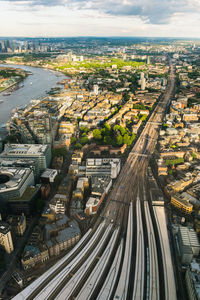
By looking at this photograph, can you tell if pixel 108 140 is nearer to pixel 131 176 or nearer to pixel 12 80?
pixel 131 176

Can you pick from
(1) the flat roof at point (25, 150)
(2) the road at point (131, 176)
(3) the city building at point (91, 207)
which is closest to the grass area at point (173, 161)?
(2) the road at point (131, 176)

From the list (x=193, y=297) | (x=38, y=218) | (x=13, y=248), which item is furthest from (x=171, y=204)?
(x=13, y=248)

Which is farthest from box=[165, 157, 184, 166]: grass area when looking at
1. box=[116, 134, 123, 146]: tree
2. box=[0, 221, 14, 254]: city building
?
box=[0, 221, 14, 254]: city building

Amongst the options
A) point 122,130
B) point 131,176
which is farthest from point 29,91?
point 131,176

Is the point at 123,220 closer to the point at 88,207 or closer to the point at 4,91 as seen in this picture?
the point at 88,207

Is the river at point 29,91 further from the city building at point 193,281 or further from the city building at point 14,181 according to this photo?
the city building at point 193,281

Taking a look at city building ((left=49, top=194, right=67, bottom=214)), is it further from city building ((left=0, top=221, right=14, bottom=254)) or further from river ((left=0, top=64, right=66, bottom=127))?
river ((left=0, top=64, right=66, bottom=127))
